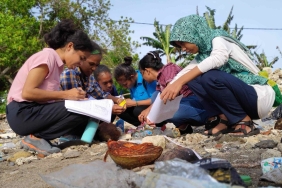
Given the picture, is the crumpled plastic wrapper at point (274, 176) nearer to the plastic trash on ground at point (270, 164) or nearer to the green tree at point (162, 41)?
the plastic trash on ground at point (270, 164)

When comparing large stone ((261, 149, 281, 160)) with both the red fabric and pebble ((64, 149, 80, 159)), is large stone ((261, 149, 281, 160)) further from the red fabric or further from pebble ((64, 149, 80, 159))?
the red fabric

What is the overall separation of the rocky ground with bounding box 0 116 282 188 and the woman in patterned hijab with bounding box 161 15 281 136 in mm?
246

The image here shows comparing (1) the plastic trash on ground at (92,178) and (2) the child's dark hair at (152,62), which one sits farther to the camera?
(2) the child's dark hair at (152,62)

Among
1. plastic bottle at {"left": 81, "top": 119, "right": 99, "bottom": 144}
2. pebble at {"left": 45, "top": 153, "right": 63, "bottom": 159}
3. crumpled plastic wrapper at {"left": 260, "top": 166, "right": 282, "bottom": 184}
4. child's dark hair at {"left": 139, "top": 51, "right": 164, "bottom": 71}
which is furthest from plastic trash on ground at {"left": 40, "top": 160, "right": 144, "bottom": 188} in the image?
child's dark hair at {"left": 139, "top": 51, "right": 164, "bottom": 71}

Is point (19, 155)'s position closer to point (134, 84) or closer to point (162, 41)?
point (134, 84)

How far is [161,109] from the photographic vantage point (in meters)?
3.88

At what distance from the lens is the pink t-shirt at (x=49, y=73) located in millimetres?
3660

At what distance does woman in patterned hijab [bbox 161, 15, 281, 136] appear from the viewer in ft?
12.1

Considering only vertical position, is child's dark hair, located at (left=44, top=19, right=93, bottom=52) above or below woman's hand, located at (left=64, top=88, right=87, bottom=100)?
above

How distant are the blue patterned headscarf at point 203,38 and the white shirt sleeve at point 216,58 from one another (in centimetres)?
15

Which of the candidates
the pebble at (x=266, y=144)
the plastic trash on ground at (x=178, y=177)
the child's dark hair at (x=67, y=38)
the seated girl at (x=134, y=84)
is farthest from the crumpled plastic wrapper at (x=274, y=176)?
the seated girl at (x=134, y=84)

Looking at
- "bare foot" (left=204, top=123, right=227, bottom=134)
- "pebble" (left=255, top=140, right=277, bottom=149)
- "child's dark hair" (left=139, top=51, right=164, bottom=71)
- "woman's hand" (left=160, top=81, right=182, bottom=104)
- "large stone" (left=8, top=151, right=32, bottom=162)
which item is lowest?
"large stone" (left=8, top=151, right=32, bottom=162)

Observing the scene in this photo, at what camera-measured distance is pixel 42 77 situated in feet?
12.0

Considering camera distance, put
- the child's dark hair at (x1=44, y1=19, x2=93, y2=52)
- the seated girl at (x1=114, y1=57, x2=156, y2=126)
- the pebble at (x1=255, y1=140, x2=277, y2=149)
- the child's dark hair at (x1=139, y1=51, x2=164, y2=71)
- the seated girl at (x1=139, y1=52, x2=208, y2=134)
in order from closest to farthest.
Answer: the pebble at (x1=255, y1=140, x2=277, y2=149) → the child's dark hair at (x1=44, y1=19, x2=93, y2=52) → the seated girl at (x1=139, y1=52, x2=208, y2=134) → the child's dark hair at (x1=139, y1=51, x2=164, y2=71) → the seated girl at (x1=114, y1=57, x2=156, y2=126)
